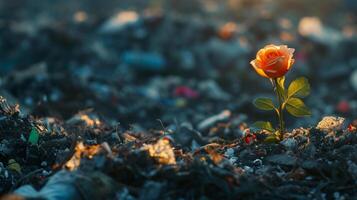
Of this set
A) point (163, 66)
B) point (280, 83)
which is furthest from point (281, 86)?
point (163, 66)

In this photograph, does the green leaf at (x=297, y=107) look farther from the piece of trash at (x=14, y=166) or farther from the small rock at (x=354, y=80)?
the small rock at (x=354, y=80)

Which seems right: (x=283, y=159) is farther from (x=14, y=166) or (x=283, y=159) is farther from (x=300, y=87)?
(x=14, y=166)

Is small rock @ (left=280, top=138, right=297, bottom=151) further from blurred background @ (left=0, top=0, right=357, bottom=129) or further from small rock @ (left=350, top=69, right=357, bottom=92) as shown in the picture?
small rock @ (left=350, top=69, right=357, bottom=92)

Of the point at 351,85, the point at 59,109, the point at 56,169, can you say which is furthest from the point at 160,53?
the point at 56,169

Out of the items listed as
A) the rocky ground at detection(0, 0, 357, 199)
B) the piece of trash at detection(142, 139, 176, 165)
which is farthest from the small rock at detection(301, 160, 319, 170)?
the piece of trash at detection(142, 139, 176, 165)

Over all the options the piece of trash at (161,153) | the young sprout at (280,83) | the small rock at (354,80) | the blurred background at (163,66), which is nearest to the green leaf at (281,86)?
the young sprout at (280,83)
